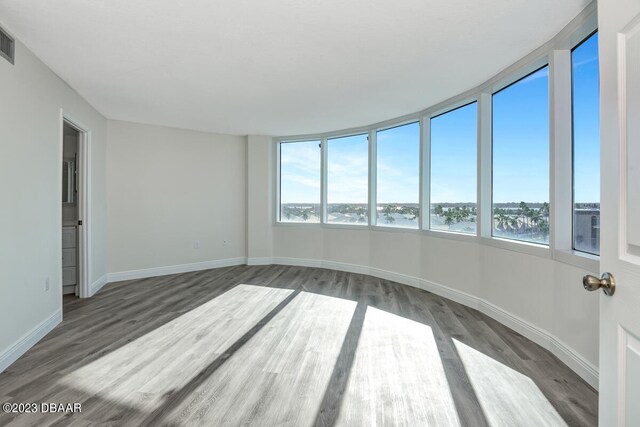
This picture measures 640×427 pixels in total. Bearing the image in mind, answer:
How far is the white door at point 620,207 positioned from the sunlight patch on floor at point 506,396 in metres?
0.86

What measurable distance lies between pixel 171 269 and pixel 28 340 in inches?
112

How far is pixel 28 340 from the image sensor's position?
2684 millimetres

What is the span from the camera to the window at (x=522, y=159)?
2814 millimetres

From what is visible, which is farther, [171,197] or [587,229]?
[171,197]

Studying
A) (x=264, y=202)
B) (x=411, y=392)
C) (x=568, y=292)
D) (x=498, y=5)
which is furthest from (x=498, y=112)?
(x=264, y=202)

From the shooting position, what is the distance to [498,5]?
83.7 inches

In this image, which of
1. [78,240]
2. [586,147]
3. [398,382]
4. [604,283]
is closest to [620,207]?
[604,283]

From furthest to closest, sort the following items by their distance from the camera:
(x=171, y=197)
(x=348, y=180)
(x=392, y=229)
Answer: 1. (x=348, y=180)
2. (x=171, y=197)
3. (x=392, y=229)

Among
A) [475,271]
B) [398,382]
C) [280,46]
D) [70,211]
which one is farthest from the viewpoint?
[70,211]

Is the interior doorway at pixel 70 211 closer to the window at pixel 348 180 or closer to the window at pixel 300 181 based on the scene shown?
the window at pixel 300 181

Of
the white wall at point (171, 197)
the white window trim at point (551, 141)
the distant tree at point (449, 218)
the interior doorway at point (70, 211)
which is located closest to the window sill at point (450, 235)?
the white window trim at point (551, 141)

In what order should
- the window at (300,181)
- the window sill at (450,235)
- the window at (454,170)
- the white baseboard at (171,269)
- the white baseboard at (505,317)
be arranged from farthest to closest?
1. the window at (300,181)
2. the white baseboard at (171,269)
3. the window at (454,170)
4. the window sill at (450,235)
5. the white baseboard at (505,317)

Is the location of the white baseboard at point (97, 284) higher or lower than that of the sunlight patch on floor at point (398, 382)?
higher

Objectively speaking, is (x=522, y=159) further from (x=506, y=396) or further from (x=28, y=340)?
(x=28, y=340)
